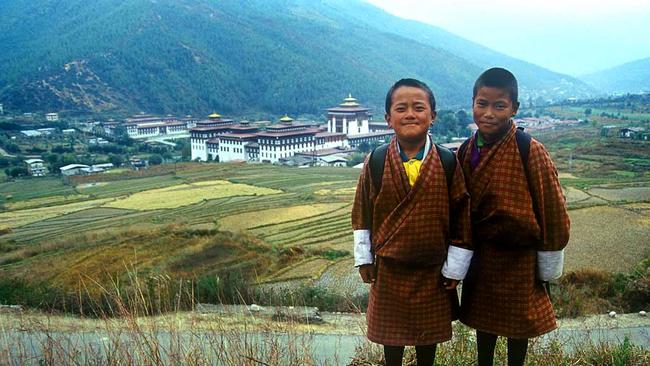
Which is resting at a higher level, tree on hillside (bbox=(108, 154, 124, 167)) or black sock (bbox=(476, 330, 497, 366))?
black sock (bbox=(476, 330, 497, 366))

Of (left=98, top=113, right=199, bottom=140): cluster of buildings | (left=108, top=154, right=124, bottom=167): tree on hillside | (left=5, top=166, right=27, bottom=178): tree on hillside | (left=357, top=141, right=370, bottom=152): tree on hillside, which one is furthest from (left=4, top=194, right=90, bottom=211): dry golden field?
(left=98, top=113, right=199, bottom=140): cluster of buildings

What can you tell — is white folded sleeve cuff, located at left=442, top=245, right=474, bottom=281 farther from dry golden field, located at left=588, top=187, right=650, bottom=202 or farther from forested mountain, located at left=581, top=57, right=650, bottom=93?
forested mountain, located at left=581, top=57, right=650, bottom=93

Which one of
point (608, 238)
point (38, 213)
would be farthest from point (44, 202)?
point (608, 238)

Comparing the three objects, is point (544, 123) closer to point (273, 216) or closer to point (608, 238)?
point (608, 238)

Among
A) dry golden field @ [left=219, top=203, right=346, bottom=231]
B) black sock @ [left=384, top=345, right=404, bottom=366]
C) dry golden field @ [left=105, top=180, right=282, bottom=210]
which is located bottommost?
dry golden field @ [left=105, top=180, right=282, bottom=210]

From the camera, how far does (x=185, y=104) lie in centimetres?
7188

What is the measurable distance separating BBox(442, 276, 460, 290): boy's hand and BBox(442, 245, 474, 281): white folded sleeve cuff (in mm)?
38

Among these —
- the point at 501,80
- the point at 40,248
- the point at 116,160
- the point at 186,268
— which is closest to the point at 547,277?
the point at 501,80

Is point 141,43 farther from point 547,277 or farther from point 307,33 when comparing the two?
point 547,277

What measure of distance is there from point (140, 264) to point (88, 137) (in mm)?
A: 41031

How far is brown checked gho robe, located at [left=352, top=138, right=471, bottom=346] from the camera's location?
231 centimetres

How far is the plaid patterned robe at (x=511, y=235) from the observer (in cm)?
230

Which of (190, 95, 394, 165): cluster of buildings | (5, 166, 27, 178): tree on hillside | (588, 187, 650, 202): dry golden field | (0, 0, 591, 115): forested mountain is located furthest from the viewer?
(0, 0, 591, 115): forested mountain

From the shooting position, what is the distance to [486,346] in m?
2.58
